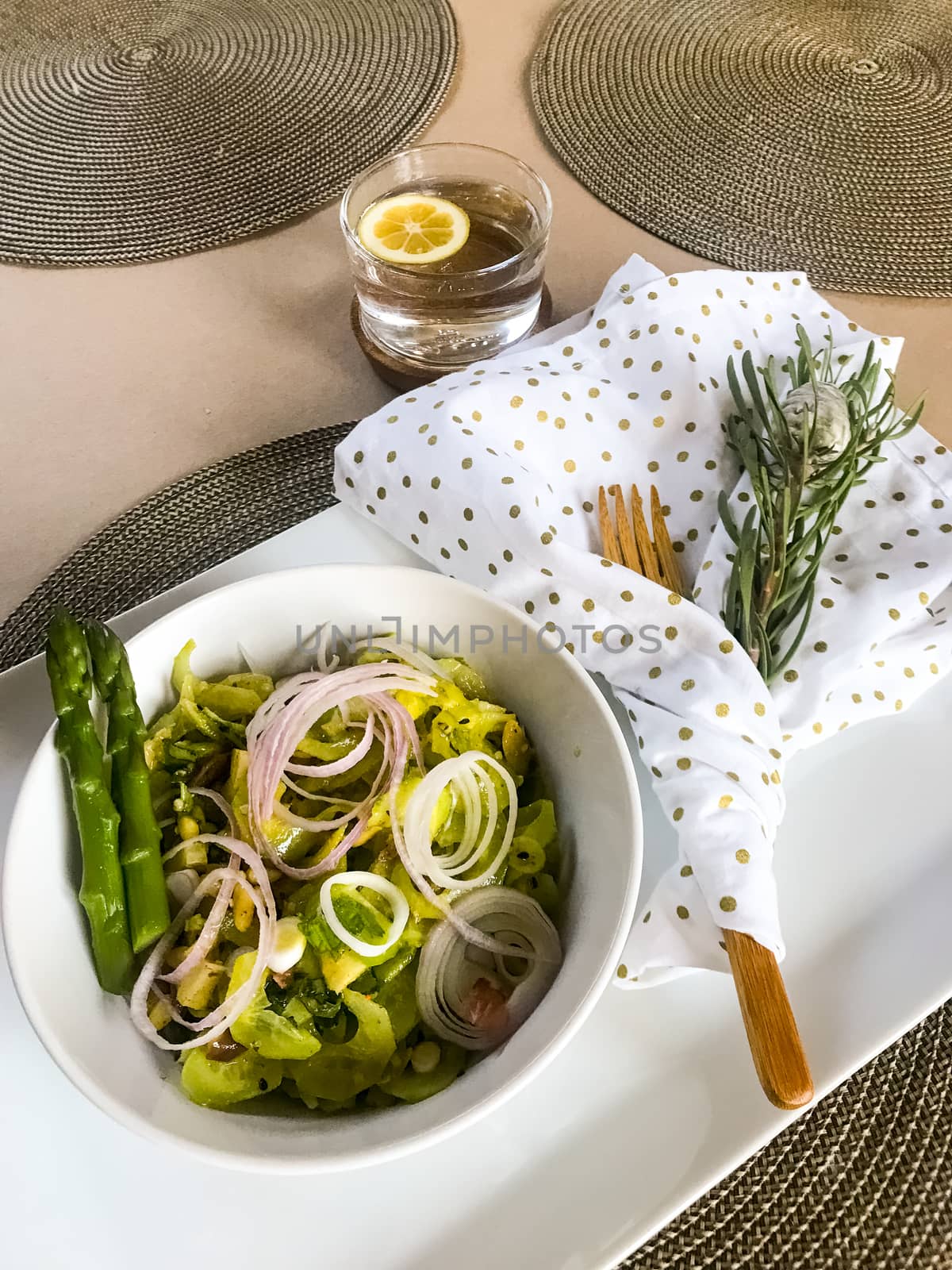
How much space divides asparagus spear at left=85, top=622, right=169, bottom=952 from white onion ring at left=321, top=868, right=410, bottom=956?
0.15 meters

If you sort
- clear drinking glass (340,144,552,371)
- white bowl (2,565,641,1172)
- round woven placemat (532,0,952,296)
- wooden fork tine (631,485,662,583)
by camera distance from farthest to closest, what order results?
round woven placemat (532,0,952,296), clear drinking glass (340,144,552,371), wooden fork tine (631,485,662,583), white bowl (2,565,641,1172)

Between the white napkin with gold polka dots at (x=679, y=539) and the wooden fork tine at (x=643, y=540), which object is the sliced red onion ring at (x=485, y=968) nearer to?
the white napkin with gold polka dots at (x=679, y=539)

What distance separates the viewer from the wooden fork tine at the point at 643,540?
1052mm

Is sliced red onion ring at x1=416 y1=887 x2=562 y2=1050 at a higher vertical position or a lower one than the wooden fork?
lower

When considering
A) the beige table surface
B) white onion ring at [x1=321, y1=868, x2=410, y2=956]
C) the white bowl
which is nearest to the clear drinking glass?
the beige table surface

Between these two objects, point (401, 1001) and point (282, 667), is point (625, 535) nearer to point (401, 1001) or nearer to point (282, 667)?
point (282, 667)

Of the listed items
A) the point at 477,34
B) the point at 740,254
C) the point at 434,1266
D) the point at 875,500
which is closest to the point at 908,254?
the point at 740,254

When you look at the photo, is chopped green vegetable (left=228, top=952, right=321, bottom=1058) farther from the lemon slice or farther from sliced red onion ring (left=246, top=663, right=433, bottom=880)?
the lemon slice

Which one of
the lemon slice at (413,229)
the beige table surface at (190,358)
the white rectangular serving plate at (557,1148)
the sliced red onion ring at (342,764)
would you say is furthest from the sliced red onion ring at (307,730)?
the lemon slice at (413,229)

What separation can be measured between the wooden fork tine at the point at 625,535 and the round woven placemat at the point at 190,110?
93 centimetres

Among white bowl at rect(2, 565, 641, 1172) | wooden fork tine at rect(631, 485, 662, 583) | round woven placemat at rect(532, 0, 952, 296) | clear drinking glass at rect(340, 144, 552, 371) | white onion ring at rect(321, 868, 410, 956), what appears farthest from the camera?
round woven placemat at rect(532, 0, 952, 296)

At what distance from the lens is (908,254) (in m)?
1.57

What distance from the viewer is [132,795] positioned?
0.84 m

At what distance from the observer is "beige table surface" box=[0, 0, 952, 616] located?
4.35ft
